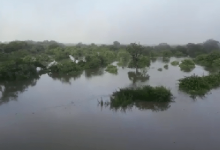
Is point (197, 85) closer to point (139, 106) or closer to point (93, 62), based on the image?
point (139, 106)

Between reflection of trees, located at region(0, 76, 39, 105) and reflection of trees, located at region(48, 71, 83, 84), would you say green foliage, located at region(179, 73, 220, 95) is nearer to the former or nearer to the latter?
reflection of trees, located at region(48, 71, 83, 84)

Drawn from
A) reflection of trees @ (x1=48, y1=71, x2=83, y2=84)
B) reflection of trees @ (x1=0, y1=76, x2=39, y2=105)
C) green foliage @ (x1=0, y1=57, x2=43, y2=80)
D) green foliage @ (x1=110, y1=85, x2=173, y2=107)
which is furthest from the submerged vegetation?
green foliage @ (x1=0, y1=57, x2=43, y2=80)

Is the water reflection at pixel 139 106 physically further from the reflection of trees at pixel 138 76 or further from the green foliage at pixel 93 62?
the green foliage at pixel 93 62

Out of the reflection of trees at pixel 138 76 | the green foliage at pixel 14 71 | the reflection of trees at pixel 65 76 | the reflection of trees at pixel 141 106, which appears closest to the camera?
the reflection of trees at pixel 141 106

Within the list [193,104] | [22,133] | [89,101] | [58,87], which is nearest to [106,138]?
[22,133]

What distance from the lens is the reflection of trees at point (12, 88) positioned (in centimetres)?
901

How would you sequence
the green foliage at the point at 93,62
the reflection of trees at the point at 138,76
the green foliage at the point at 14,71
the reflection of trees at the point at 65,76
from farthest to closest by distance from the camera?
the green foliage at the point at 93,62
the reflection of trees at the point at 138,76
the reflection of trees at the point at 65,76
the green foliage at the point at 14,71

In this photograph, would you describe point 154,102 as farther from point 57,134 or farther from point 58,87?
point 58,87

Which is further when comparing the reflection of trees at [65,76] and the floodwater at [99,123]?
the reflection of trees at [65,76]

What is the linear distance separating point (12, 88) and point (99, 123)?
6.34m

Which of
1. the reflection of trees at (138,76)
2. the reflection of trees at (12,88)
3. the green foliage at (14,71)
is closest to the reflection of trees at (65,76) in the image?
the reflection of trees at (12,88)

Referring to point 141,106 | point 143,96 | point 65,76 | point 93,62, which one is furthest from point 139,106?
point 93,62

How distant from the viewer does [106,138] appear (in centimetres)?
541

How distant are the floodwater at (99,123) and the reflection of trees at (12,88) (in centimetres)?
5
